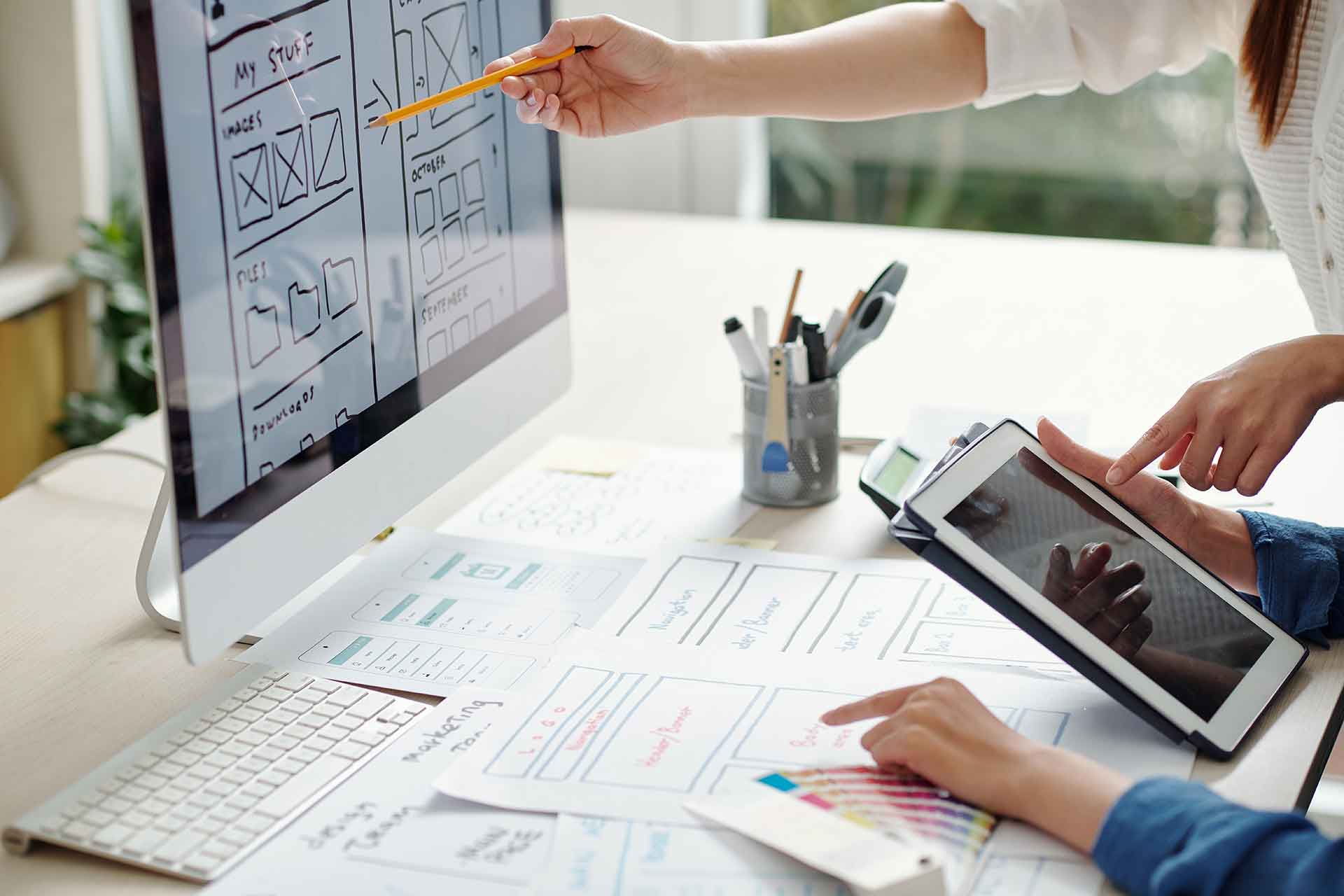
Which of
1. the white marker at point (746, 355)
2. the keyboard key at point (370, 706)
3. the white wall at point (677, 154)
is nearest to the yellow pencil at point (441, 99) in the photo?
the white marker at point (746, 355)

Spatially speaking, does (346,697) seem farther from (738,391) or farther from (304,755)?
(738,391)

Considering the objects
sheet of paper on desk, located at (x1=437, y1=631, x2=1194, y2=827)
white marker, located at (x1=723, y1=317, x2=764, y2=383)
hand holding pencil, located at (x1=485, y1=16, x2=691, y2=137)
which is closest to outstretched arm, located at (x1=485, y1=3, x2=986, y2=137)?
hand holding pencil, located at (x1=485, y1=16, x2=691, y2=137)

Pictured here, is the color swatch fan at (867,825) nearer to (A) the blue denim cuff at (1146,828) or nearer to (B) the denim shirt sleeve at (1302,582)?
(A) the blue denim cuff at (1146,828)

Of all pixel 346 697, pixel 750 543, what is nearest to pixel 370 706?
pixel 346 697

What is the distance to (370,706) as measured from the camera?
2.59ft

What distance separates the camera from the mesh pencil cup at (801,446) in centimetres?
106

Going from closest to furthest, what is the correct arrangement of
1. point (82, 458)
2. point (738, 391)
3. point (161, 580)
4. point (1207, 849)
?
→ 1. point (1207, 849)
2. point (161, 580)
3. point (82, 458)
4. point (738, 391)

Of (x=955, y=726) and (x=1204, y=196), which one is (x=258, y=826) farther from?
(x=1204, y=196)

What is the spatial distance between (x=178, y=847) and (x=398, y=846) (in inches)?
4.3

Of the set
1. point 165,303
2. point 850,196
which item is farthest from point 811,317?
point 850,196

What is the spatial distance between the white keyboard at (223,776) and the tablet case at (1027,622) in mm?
311

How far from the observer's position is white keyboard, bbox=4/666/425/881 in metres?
0.67

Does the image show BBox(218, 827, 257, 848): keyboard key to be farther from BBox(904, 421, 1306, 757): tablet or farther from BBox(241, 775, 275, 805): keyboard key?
BBox(904, 421, 1306, 757): tablet

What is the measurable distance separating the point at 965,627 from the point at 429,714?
1.15 ft
